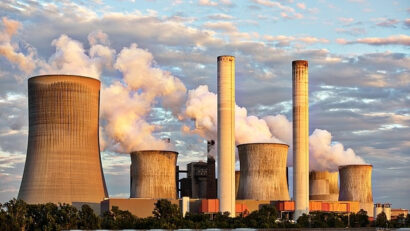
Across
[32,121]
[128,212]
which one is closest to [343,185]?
[128,212]

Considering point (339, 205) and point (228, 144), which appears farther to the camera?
point (339, 205)

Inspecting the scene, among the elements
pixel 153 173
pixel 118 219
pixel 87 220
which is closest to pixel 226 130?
pixel 153 173

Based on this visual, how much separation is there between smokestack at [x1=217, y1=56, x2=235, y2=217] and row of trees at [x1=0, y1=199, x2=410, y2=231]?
105 inches

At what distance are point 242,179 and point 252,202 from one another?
3350 mm

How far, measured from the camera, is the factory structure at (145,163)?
6481cm

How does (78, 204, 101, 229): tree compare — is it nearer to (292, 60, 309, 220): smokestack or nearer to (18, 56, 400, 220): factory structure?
(18, 56, 400, 220): factory structure

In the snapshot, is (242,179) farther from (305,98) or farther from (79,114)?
(79,114)

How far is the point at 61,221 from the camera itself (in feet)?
186

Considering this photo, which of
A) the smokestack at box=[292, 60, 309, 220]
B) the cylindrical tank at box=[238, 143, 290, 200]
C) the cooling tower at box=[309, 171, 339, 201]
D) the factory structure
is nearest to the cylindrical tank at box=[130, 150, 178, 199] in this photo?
the factory structure

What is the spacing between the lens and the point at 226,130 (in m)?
69.9

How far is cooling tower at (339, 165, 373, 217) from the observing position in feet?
277

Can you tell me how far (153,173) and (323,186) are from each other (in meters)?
27.3

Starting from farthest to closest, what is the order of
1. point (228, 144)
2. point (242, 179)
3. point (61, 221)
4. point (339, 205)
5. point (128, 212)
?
point (339, 205)
point (242, 179)
point (228, 144)
point (128, 212)
point (61, 221)

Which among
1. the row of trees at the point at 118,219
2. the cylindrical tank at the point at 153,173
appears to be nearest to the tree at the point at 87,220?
the row of trees at the point at 118,219
